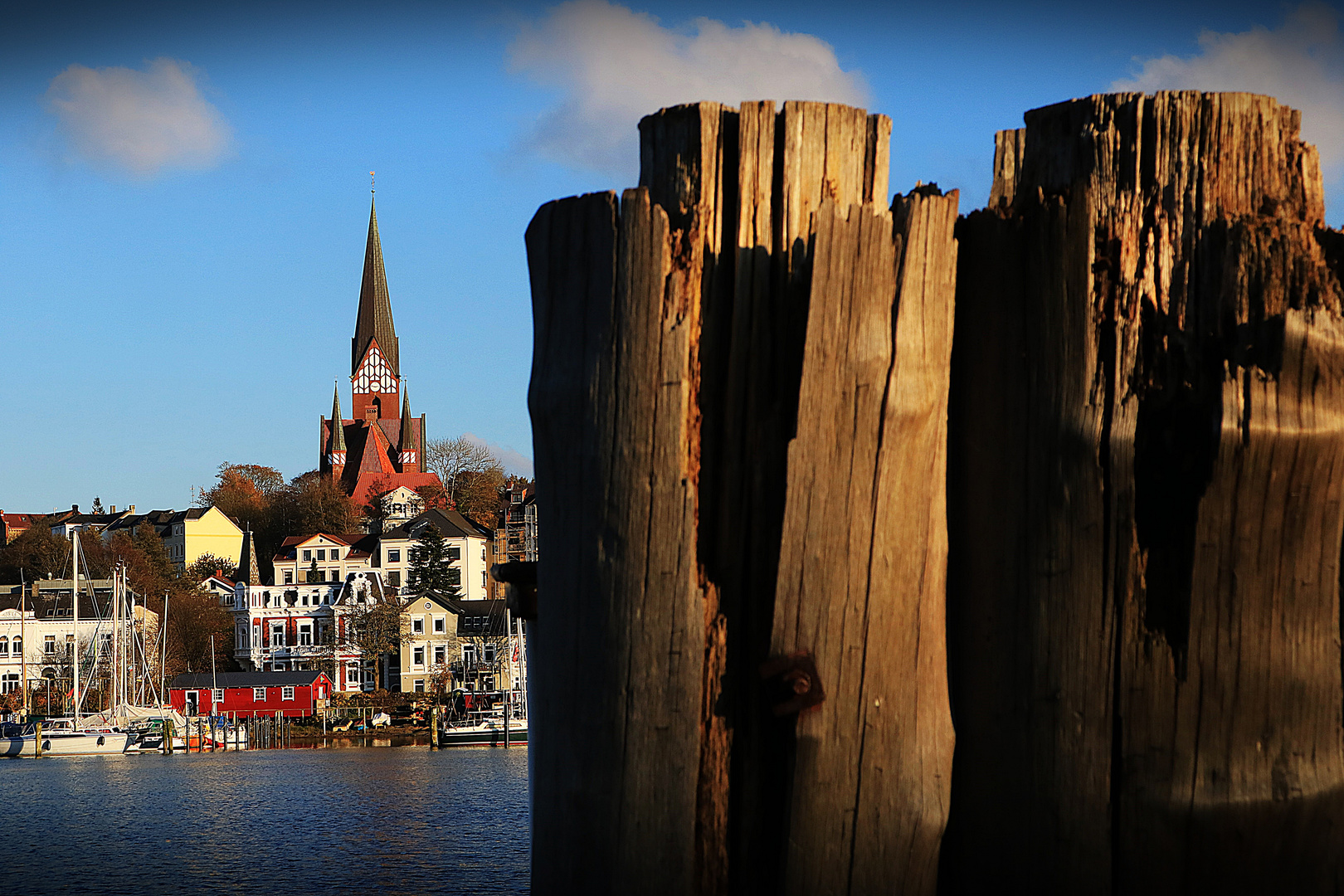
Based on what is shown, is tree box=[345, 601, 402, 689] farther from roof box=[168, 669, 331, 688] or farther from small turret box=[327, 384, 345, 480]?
small turret box=[327, 384, 345, 480]

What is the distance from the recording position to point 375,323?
177 meters

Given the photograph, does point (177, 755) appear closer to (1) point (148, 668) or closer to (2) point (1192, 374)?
(1) point (148, 668)

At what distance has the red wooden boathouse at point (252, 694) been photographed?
3526 inches

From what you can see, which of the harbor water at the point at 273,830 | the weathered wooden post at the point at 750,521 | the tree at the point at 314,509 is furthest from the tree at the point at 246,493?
the weathered wooden post at the point at 750,521

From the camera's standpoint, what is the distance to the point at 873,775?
3.73m

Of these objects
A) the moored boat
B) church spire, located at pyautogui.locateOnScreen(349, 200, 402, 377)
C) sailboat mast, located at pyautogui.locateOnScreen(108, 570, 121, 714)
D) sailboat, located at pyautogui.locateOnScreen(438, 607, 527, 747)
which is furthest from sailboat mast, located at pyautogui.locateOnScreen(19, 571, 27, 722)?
church spire, located at pyautogui.locateOnScreen(349, 200, 402, 377)

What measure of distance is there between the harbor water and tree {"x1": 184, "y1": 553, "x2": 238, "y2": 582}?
52729mm

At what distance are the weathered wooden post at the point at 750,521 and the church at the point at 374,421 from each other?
430ft

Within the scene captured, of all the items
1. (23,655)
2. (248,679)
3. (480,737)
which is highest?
(23,655)

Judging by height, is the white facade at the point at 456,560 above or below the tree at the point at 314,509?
below

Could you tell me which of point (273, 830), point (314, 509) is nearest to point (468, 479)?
point (314, 509)

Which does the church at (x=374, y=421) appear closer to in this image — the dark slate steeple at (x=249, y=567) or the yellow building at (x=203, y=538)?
the yellow building at (x=203, y=538)

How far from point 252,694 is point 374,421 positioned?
2960 inches

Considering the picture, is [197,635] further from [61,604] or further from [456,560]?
[456,560]
